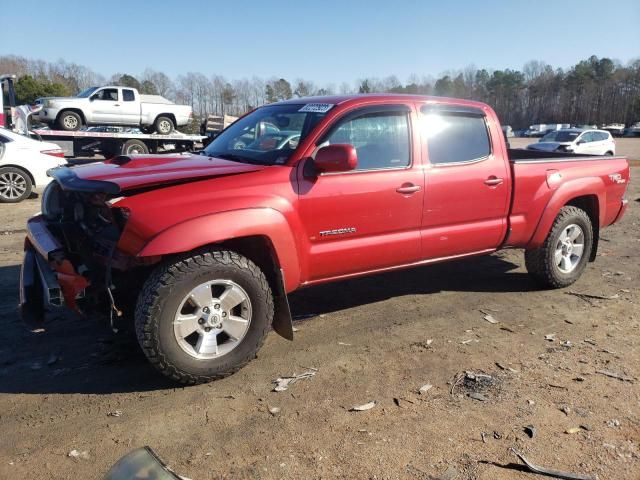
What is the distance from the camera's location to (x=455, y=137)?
4.49 meters

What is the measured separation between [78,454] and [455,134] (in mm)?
3634

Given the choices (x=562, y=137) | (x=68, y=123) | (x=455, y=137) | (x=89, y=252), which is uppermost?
(x=68, y=123)

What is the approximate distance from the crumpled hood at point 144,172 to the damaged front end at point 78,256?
17 millimetres

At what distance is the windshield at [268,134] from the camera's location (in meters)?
3.88

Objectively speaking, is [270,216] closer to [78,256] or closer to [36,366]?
[78,256]

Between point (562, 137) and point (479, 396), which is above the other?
point (562, 137)

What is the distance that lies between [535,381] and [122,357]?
285 cm

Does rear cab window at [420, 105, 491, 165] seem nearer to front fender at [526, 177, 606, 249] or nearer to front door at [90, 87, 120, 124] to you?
front fender at [526, 177, 606, 249]

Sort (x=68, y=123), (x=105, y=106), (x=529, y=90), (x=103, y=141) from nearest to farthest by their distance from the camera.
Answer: (x=103, y=141) < (x=68, y=123) < (x=105, y=106) < (x=529, y=90)

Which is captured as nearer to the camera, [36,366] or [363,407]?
[363,407]

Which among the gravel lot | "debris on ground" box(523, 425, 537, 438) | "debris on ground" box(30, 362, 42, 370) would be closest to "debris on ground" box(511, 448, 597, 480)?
"debris on ground" box(523, 425, 537, 438)

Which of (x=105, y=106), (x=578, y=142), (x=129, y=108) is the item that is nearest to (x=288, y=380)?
(x=105, y=106)

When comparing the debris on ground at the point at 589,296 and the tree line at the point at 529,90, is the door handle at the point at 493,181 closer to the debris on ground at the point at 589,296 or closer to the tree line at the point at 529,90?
the debris on ground at the point at 589,296

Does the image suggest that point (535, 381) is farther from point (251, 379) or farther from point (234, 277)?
point (234, 277)
